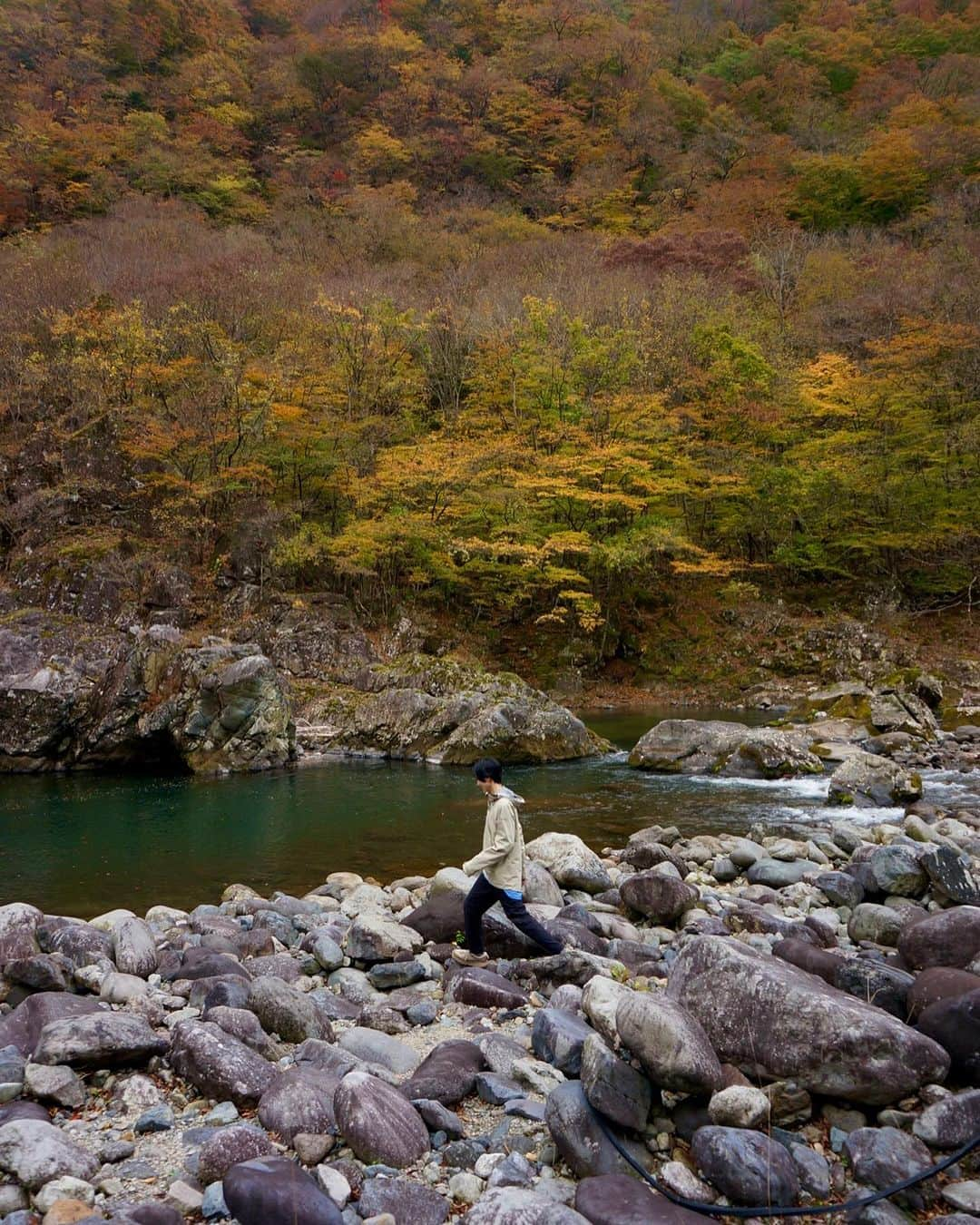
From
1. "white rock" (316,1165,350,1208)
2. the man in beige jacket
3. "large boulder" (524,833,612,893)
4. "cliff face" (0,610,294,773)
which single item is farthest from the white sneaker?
"cliff face" (0,610,294,773)

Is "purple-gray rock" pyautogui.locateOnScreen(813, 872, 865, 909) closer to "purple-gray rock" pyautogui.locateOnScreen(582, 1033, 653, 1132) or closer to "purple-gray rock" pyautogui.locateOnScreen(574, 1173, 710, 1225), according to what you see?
"purple-gray rock" pyautogui.locateOnScreen(582, 1033, 653, 1132)

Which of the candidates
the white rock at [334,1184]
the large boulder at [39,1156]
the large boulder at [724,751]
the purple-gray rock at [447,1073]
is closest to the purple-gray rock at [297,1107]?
the white rock at [334,1184]

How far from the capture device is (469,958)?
20.9ft

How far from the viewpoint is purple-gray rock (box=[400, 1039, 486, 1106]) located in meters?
4.25

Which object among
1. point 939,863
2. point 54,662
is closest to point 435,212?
point 54,662

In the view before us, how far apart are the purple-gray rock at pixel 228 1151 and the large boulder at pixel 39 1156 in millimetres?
479

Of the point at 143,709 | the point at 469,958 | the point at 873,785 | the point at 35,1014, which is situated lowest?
the point at 143,709

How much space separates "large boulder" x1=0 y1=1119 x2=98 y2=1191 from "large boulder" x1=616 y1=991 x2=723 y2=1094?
240 cm

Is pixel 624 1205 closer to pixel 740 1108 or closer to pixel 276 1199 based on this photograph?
pixel 740 1108

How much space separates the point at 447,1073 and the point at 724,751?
12686mm

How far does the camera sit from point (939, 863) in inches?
281

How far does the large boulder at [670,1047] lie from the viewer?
3779mm

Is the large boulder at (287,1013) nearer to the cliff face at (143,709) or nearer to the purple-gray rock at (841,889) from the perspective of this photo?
the purple-gray rock at (841,889)

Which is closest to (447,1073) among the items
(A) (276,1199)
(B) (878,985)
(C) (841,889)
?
(A) (276,1199)
